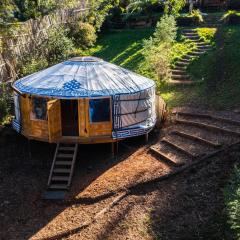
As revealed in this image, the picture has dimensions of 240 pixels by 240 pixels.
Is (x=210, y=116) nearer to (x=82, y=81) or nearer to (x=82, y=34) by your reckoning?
(x=82, y=81)

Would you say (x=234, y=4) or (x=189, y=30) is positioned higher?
(x=234, y=4)

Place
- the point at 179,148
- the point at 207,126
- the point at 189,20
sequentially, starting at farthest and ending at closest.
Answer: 1. the point at 189,20
2. the point at 207,126
3. the point at 179,148

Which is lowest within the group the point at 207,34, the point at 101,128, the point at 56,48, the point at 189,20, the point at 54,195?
the point at 54,195

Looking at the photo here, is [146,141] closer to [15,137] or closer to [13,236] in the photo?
[15,137]

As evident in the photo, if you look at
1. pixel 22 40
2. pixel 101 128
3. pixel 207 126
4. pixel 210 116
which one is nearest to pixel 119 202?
pixel 101 128

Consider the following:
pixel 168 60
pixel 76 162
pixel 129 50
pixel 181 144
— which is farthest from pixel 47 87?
pixel 129 50

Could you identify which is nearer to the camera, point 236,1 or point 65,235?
point 65,235
